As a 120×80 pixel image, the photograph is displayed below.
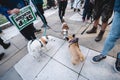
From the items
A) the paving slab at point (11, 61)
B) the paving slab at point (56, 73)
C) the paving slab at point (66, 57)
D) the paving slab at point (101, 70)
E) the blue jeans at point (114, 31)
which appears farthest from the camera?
the paving slab at point (11, 61)

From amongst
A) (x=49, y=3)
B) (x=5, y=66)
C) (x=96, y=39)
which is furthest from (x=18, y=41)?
(x=49, y=3)

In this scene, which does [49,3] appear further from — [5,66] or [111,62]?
[111,62]

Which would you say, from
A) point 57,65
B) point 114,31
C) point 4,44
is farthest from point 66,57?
point 4,44

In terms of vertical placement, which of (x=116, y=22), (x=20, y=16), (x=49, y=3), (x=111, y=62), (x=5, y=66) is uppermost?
(x=20, y=16)

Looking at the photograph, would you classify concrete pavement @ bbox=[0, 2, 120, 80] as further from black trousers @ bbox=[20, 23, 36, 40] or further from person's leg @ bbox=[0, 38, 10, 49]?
black trousers @ bbox=[20, 23, 36, 40]

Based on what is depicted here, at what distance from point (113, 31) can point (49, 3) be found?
4420 millimetres

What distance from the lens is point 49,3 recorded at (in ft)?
16.2

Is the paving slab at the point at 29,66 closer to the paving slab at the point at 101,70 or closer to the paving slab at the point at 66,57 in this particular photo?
the paving slab at the point at 66,57

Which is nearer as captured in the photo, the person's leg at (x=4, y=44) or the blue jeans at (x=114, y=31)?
the blue jeans at (x=114, y=31)

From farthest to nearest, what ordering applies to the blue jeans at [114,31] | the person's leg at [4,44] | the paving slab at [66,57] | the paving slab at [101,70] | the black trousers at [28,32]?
the person's leg at [4,44], the black trousers at [28,32], the paving slab at [66,57], the paving slab at [101,70], the blue jeans at [114,31]

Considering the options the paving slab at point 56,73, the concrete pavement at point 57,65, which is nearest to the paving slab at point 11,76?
the concrete pavement at point 57,65

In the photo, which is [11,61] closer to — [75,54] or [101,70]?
[75,54]

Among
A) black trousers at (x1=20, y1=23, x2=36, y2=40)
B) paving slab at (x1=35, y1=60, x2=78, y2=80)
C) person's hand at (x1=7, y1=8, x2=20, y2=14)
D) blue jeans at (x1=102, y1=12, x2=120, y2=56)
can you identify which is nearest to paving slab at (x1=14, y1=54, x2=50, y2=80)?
paving slab at (x1=35, y1=60, x2=78, y2=80)

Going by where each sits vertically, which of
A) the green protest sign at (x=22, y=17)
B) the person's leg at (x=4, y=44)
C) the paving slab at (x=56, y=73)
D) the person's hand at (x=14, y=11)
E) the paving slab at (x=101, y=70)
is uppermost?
the person's hand at (x=14, y=11)
